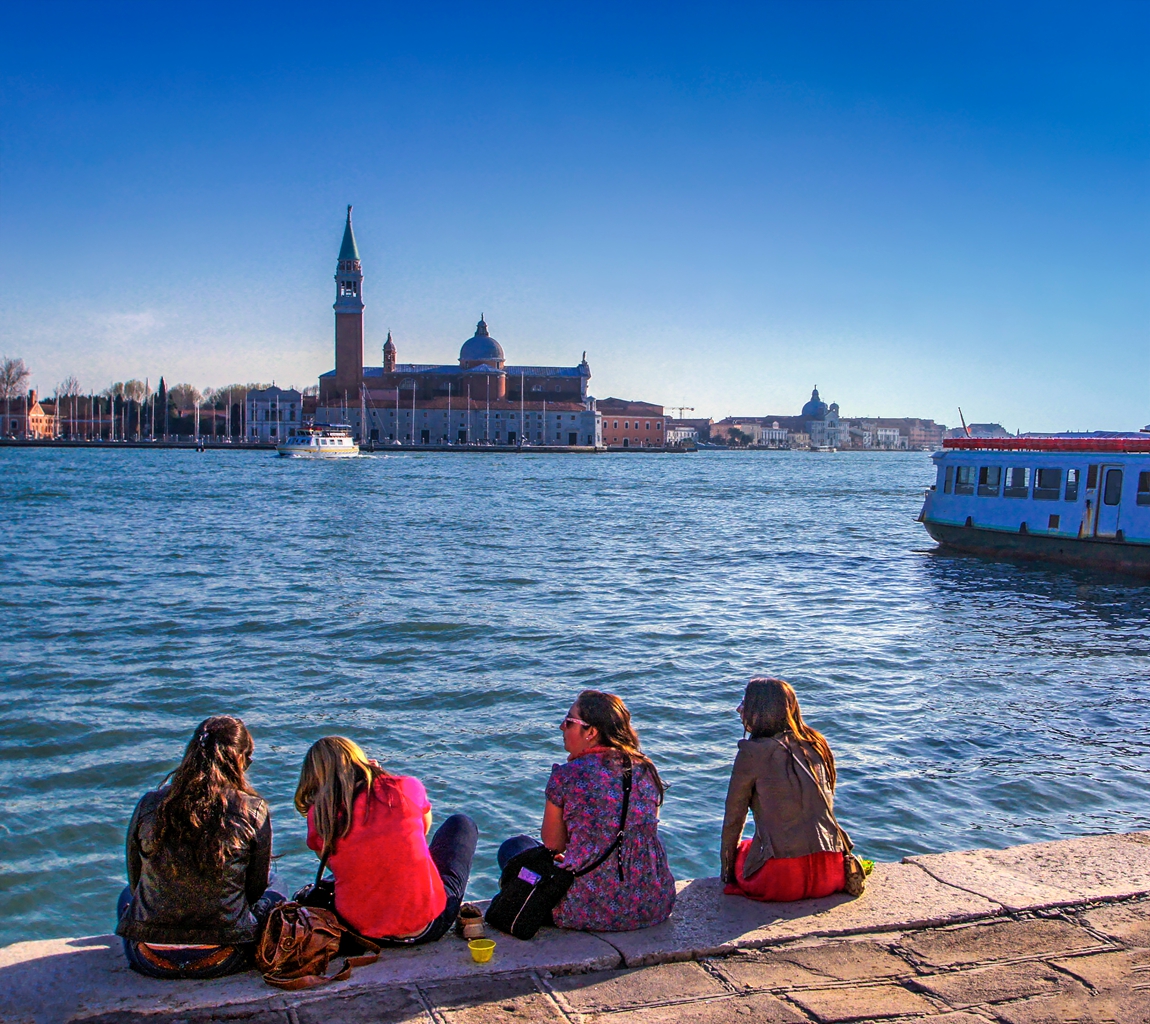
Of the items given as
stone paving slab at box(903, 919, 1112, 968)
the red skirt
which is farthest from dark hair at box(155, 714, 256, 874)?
stone paving slab at box(903, 919, 1112, 968)

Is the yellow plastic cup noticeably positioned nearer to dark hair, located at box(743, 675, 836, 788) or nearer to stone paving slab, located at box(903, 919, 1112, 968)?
dark hair, located at box(743, 675, 836, 788)

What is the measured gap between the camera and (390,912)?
135 inches

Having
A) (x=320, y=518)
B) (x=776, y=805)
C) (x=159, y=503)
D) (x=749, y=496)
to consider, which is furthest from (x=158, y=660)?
(x=749, y=496)

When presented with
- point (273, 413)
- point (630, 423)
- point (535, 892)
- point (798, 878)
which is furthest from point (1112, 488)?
point (630, 423)

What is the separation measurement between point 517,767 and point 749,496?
43468 millimetres

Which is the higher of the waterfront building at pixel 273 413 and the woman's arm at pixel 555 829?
the waterfront building at pixel 273 413

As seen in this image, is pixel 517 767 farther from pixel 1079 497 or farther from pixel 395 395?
pixel 395 395

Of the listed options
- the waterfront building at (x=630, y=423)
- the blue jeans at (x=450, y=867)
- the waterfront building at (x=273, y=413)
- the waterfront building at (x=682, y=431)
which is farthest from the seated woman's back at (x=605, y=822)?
the waterfront building at (x=682, y=431)

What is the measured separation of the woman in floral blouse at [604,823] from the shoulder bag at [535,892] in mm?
17

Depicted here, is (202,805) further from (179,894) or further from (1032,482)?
(1032,482)

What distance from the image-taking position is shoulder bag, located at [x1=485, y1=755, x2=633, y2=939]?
11.5 ft

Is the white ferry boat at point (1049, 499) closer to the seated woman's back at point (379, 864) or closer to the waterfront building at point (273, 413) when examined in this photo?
the seated woman's back at point (379, 864)

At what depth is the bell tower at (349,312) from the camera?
106 metres

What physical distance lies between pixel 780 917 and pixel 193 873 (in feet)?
6.10
